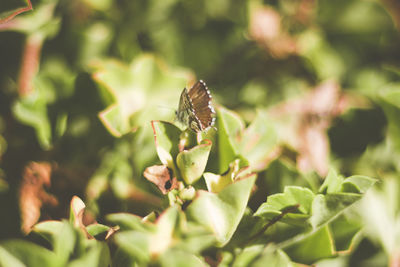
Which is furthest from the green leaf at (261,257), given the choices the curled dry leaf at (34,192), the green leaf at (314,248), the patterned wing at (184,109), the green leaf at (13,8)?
the green leaf at (13,8)

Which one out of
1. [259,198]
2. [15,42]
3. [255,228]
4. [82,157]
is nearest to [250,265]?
[255,228]

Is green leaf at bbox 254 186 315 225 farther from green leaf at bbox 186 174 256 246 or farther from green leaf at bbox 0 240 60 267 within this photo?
green leaf at bbox 0 240 60 267

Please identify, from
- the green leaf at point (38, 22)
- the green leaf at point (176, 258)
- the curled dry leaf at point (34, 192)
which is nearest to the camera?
the green leaf at point (176, 258)

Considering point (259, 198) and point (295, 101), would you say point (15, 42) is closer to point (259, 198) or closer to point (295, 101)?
point (259, 198)

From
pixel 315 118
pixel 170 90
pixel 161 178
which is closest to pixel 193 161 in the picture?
pixel 161 178

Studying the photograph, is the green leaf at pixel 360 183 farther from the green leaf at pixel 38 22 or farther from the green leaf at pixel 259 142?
the green leaf at pixel 38 22

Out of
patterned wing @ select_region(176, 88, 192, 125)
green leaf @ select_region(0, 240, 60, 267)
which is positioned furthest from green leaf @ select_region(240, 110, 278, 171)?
green leaf @ select_region(0, 240, 60, 267)
